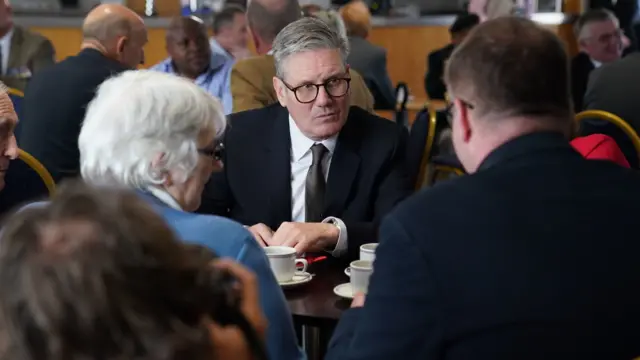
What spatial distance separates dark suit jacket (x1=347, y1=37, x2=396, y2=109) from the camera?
560 cm

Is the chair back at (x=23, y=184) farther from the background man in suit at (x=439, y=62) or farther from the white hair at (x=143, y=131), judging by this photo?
the background man in suit at (x=439, y=62)

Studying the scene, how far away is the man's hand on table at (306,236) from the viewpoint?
87.4 inches

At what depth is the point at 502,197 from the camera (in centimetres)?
139

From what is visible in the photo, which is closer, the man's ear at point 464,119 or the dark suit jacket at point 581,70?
the man's ear at point 464,119

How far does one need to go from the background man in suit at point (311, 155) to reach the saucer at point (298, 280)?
330mm

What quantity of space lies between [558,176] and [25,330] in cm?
92

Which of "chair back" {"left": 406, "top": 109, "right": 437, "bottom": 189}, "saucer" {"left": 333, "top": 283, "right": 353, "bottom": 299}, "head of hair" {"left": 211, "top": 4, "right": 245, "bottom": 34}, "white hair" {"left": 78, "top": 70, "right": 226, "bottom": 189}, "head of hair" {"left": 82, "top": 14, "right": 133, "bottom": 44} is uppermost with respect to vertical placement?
"white hair" {"left": 78, "top": 70, "right": 226, "bottom": 189}

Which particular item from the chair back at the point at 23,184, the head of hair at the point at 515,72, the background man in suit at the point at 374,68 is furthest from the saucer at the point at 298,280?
the background man in suit at the point at 374,68

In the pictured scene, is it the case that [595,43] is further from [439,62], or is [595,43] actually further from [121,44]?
[121,44]

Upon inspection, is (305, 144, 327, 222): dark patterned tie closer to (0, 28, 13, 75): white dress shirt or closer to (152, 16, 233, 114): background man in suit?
(152, 16, 233, 114): background man in suit

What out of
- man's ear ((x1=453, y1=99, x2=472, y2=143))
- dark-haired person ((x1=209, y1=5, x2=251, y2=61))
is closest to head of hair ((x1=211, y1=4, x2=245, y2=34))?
dark-haired person ((x1=209, y1=5, x2=251, y2=61))

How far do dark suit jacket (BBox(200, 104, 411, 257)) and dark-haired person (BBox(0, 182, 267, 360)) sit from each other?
1.60 meters

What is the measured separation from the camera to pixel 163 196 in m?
1.69

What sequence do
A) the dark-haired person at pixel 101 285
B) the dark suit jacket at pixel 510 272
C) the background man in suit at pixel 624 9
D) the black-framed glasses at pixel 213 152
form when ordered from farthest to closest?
the background man in suit at pixel 624 9, the black-framed glasses at pixel 213 152, the dark suit jacket at pixel 510 272, the dark-haired person at pixel 101 285
